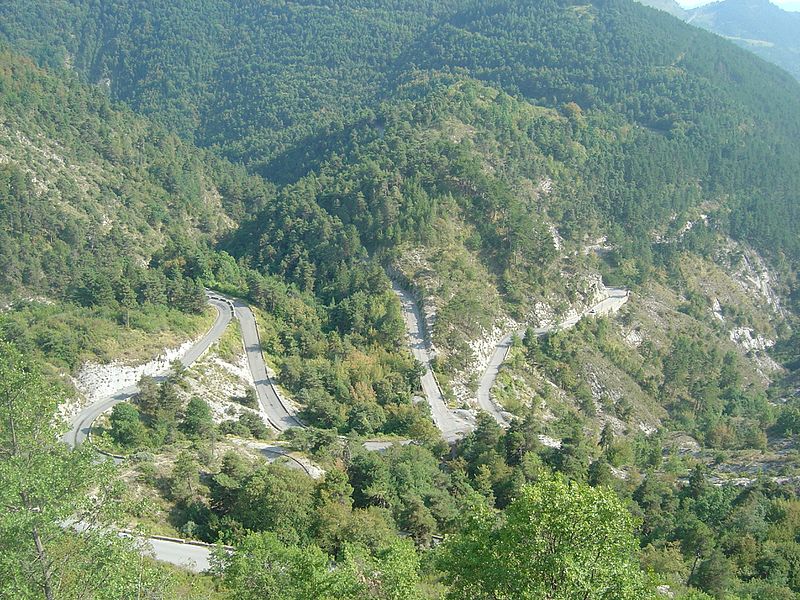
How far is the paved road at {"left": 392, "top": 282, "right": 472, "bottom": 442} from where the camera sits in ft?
213

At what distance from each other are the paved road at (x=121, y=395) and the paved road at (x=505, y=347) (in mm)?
29087

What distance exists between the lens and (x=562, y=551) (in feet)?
59.4

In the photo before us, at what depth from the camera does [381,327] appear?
75.2m

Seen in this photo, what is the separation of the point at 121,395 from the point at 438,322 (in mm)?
37001

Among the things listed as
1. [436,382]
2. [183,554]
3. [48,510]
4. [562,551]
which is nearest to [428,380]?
[436,382]

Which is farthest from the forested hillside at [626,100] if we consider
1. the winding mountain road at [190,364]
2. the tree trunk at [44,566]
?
the tree trunk at [44,566]

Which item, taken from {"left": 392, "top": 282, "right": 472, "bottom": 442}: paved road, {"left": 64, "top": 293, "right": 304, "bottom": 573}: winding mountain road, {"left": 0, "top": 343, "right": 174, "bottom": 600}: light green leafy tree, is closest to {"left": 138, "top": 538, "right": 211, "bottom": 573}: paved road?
{"left": 64, "top": 293, "right": 304, "bottom": 573}: winding mountain road

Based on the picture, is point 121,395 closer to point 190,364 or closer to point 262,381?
point 190,364

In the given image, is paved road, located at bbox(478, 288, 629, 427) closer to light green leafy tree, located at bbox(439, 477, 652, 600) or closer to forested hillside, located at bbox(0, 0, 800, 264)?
forested hillside, located at bbox(0, 0, 800, 264)

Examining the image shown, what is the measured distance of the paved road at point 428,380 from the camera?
64938mm

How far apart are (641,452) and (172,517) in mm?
47054

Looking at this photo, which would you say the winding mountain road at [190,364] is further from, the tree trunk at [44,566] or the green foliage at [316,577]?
the tree trunk at [44,566]

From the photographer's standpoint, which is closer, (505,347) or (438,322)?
(438,322)

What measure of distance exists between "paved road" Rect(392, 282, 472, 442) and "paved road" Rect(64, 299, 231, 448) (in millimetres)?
21001
